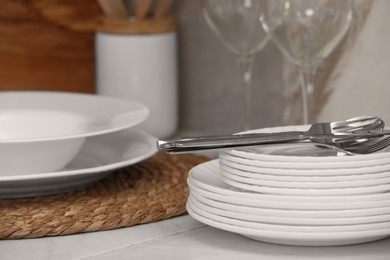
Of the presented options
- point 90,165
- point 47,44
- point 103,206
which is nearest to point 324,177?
point 103,206

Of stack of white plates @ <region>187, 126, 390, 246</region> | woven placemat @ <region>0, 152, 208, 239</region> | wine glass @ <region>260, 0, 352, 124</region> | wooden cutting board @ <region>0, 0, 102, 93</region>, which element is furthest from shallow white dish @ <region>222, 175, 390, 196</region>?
wooden cutting board @ <region>0, 0, 102, 93</region>

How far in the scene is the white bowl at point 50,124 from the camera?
1035 millimetres

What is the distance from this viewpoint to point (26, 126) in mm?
1186

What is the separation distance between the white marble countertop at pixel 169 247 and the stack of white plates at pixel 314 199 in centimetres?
2

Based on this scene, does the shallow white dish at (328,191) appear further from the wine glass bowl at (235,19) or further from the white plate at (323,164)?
the wine glass bowl at (235,19)

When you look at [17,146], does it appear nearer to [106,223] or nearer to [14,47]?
[106,223]

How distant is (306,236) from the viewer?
32.7 inches

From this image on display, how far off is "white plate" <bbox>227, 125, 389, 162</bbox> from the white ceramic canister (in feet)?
1.58

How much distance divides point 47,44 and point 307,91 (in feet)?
1.84

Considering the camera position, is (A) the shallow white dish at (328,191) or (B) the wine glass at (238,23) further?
(B) the wine glass at (238,23)

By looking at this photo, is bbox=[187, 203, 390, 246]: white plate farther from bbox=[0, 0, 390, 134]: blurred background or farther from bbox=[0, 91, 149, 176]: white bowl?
bbox=[0, 0, 390, 134]: blurred background

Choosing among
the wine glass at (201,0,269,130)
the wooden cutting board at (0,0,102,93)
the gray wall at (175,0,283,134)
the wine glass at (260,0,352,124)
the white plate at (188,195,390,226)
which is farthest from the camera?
the wooden cutting board at (0,0,102,93)

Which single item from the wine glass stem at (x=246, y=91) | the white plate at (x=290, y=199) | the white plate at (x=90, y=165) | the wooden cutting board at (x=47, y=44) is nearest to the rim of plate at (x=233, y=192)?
the white plate at (x=290, y=199)

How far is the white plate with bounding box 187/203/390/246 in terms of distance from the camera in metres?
0.83
